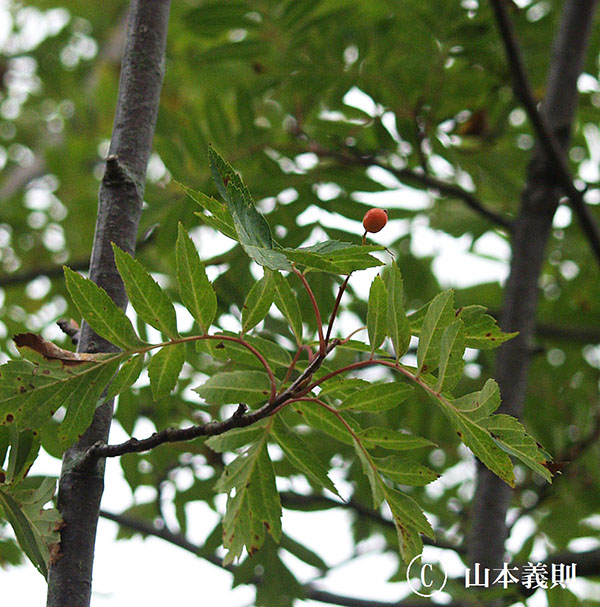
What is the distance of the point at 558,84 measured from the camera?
61.9 inches

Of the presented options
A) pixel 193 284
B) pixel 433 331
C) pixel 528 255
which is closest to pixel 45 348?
pixel 193 284

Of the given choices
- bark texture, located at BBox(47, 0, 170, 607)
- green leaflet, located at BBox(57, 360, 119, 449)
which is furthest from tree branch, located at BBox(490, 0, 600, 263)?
green leaflet, located at BBox(57, 360, 119, 449)

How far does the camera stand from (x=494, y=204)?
6.29ft

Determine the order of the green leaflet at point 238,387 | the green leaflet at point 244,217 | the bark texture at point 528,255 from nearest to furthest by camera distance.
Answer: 1. the green leaflet at point 244,217
2. the green leaflet at point 238,387
3. the bark texture at point 528,255

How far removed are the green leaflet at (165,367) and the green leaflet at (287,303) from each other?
0.37 ft

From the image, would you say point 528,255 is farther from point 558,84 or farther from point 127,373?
point 127,373

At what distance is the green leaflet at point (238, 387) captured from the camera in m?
0.75

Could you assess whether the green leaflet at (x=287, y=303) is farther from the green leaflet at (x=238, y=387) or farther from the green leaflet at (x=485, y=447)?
the green leaflet at (x=485, y=447)

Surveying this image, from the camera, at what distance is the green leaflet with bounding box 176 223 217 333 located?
0.67 meters

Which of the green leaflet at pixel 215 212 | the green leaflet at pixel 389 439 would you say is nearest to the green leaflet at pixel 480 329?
the green leaflet at pixel 389 439

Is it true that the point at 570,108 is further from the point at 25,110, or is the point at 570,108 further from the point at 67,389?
the point at 25,110

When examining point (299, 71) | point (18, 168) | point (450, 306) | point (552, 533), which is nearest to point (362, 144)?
point (299, 71)

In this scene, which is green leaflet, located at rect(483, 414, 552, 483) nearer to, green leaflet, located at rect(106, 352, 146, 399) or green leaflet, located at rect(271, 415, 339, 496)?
green leaflet, located at rect(271, 415, 339, 496)

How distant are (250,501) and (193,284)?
25 centimetres
